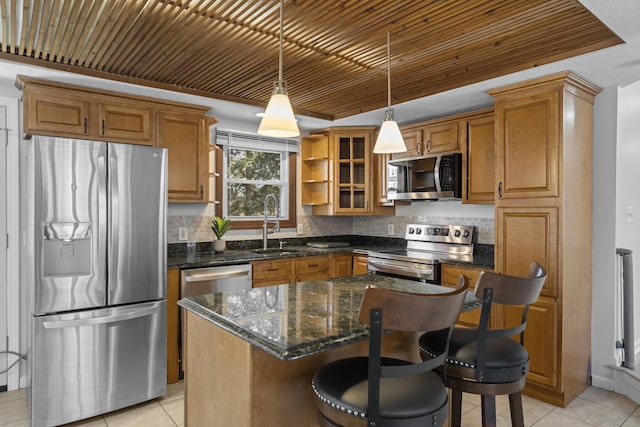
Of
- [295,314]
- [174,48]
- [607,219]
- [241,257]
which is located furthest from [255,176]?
[607,219]

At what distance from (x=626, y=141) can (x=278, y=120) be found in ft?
10.2

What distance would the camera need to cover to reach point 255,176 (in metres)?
4.62

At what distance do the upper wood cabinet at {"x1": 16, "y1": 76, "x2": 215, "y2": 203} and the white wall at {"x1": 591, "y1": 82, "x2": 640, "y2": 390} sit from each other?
3282 millimetres

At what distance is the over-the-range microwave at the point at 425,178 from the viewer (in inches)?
150

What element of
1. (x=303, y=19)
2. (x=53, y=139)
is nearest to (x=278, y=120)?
(x=303, y=19)

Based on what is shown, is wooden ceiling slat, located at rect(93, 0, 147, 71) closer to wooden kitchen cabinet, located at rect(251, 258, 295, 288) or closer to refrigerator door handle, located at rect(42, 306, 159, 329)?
refrigerator door handle, located at rect(42, 306, 159, 329)

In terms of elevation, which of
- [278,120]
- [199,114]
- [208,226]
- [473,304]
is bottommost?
[473,304]

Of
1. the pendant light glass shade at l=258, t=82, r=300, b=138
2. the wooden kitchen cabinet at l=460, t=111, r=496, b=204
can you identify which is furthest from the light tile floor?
the pendant light glass shade at l=258, t=82, r=300, b=138

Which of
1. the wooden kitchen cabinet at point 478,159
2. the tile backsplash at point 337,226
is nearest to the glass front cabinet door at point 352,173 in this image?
the tile backsplash at point 337,226

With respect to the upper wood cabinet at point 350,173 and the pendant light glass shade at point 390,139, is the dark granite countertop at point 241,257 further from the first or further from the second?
the pendant light glass shade at point 390,139

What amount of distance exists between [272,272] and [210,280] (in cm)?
66

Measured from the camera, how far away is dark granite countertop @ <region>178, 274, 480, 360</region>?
4.40ft

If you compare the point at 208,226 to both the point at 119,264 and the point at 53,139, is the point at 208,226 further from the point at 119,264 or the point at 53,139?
the point at 53,139

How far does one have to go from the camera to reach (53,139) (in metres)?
2.55
